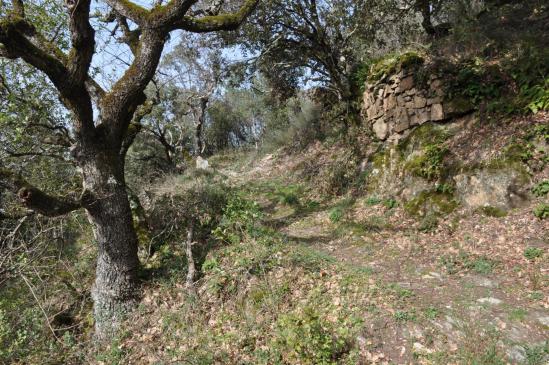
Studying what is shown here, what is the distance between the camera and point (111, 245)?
18.2 feet

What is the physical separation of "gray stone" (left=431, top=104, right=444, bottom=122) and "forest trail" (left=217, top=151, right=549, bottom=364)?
7.70 feet

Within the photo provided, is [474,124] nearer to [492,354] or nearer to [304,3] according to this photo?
[492,354]

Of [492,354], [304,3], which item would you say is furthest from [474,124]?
[304,3]

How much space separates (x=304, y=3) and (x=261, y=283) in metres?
9.45

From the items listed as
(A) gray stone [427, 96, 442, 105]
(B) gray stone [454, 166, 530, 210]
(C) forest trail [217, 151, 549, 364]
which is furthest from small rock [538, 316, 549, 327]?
(A) gray stone [427, 96, 442, 105]

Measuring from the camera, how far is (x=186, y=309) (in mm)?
5332

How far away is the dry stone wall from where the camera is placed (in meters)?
7.72

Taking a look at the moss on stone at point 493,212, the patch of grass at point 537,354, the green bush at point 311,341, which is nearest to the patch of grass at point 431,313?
the patch of grass at point 537,354

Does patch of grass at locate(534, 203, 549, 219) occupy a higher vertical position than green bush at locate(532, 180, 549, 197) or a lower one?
lower

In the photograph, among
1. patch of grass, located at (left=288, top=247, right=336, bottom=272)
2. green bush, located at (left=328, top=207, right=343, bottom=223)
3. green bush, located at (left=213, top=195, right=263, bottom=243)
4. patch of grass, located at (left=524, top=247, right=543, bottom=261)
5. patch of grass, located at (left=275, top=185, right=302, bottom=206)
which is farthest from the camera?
patch of grass, located at (left=275, top=185, right=302, bottom=206)

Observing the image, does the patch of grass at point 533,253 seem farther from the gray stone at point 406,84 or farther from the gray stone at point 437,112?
the gray stone at point 406,84

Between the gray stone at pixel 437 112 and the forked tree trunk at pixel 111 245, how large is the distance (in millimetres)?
7029

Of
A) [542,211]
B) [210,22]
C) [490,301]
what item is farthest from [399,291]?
[210,22]

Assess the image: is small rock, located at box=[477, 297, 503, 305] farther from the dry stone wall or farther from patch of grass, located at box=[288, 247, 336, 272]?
the dry stone wall
